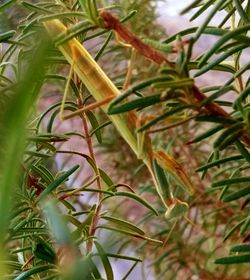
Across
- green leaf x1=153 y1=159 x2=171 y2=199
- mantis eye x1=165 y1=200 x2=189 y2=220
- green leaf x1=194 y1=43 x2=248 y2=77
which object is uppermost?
green leaf x1=194 y1=43 x2=248 y2=77

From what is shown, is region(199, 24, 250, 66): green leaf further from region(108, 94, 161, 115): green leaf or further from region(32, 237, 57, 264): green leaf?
region(32, 237, 57, 264): green leaf

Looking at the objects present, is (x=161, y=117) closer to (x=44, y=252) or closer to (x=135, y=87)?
(x=135, y=87)

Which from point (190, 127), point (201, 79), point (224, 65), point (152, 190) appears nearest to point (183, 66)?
point (224, 65)

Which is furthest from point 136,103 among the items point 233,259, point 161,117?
point 233,259

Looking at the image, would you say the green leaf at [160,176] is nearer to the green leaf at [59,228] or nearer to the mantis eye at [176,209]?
the mantis eye at [176,209]

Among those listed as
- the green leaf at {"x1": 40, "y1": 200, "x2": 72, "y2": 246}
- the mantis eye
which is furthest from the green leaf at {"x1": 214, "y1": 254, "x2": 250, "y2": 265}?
the green leaf at {"x1": 40, "y1": 200, "x2": 72, "y2": 246}

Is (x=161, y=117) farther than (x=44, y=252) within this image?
No

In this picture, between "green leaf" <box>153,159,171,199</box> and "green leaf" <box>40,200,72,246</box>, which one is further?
"green leaf" <box>153,159,171,199</box>

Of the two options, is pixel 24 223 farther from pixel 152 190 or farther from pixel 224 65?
pixel 152 190

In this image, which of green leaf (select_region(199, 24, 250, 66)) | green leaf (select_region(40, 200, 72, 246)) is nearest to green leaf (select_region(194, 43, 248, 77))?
green leaf (select_region(199, 24, 250, 66))

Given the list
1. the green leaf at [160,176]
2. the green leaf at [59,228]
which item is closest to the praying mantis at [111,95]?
the green leaf at [160,176]

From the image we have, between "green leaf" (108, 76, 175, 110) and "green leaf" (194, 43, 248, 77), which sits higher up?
"green leaf" (194, 43, 248, 77)

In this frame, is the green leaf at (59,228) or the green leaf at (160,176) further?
the green leaf at (160,176)
